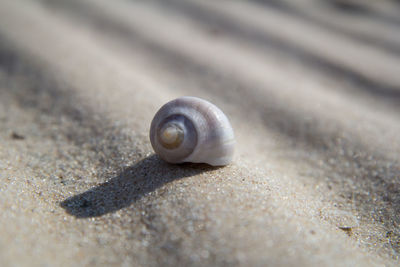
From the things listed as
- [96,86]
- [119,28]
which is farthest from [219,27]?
[96,86]

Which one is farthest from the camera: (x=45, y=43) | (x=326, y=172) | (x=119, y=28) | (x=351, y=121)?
(x=119, y=28)

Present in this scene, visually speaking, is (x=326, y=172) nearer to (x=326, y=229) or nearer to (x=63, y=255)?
(x=326, y=229)

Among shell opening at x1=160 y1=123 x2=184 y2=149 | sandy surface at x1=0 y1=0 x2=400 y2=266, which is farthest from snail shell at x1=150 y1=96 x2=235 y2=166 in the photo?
sandy surface at x1=0 y1=0 x2=400 y2=266

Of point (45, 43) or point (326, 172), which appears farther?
point (45, 43)

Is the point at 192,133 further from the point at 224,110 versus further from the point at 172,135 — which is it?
the point at 224,110

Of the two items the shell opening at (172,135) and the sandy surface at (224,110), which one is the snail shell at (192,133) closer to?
the shell opening at (172,135)

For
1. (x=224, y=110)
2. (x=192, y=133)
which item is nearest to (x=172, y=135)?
(x=192, y=133)

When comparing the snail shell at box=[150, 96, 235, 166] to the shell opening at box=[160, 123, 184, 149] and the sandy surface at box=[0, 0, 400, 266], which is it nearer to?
the shell opening at box=[160, 123, 184, 149]
